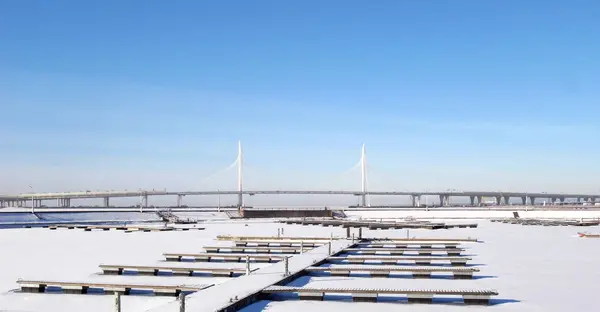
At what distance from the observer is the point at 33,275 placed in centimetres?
1938

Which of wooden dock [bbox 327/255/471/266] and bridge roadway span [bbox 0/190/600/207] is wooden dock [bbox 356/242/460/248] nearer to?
wooden dock [bbox 327/255/471/266]

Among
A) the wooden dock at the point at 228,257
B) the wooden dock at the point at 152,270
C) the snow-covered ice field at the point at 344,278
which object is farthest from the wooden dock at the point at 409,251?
the wooden dock at the point at 152,270

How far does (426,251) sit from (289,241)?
318 inches

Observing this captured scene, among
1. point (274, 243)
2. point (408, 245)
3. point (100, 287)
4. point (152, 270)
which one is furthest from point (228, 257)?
point (408, 245)

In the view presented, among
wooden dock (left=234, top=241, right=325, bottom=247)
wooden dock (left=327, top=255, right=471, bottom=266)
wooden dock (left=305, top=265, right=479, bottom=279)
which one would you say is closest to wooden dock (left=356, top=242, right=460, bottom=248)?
wooden dock (left=234, top=241, right=325, bottom=247)

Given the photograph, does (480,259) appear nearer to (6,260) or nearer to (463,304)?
(463,304)

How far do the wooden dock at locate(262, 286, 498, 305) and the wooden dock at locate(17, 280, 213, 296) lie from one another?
228cm

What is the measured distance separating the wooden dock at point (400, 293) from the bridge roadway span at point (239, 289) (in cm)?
73

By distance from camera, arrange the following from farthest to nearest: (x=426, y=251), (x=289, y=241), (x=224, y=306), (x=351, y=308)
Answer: (x=289, y=241) → (x=426, y=251) → (x=351, y=308) → (x=224, y=306)

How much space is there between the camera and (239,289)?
14984 mm

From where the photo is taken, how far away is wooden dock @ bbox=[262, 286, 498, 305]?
14.5 m

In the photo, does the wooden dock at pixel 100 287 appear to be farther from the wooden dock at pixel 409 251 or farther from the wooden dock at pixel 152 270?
the wooden dock at pixel 409 251

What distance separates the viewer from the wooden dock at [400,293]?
14547 mm

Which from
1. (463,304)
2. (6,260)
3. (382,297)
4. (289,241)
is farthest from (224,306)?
(289,241)
